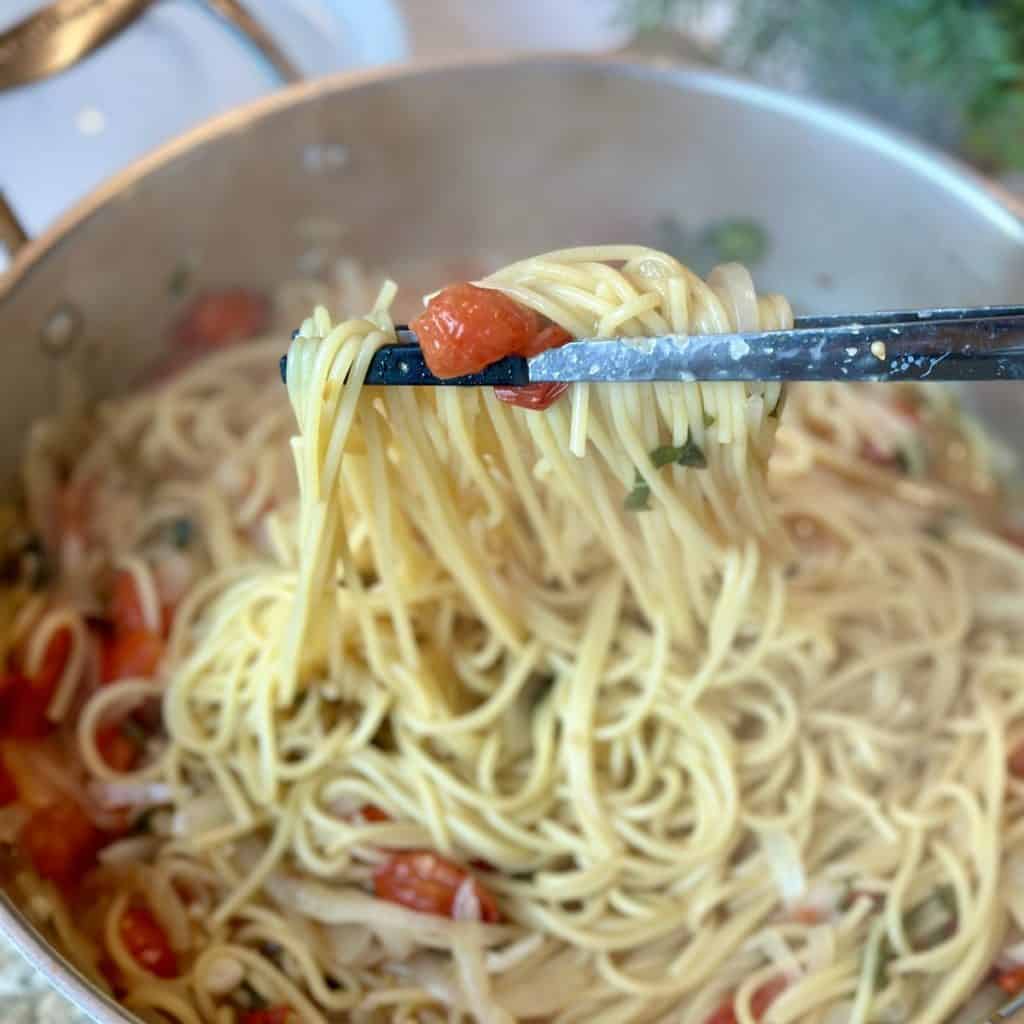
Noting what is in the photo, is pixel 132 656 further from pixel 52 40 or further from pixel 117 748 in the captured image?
pixel 52 40

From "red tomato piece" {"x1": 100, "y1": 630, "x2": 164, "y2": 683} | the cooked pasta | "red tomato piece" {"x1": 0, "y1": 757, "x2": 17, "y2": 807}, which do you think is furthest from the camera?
"red tomato piece" {"x1": 100, "y1": 630, "x2": 164, "y2": 683}

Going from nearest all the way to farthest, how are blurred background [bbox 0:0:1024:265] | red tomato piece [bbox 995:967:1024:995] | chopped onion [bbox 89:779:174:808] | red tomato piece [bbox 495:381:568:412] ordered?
red tomato piece [bbox 495:381:568:412] < red tomato piece [bbox 995:967:1024:995] < chopped onion [bbox 89:779:174:808] < blurred background [bbox 0:0:1024:265]

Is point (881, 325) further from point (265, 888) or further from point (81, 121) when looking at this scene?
point (81, 121)

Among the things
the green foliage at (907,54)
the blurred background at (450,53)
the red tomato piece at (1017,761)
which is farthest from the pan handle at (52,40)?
the red tomato piece at (1017,761)

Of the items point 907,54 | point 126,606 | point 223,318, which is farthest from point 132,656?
point 907,54

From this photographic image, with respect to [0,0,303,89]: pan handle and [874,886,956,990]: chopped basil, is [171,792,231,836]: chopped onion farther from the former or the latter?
[0,0,303,89]: pan handle

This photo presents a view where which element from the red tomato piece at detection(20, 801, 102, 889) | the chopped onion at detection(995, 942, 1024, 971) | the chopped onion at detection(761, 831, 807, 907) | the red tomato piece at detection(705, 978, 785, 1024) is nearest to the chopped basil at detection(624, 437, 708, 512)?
the chopped onion at detection(761, 831, 807, 907)
